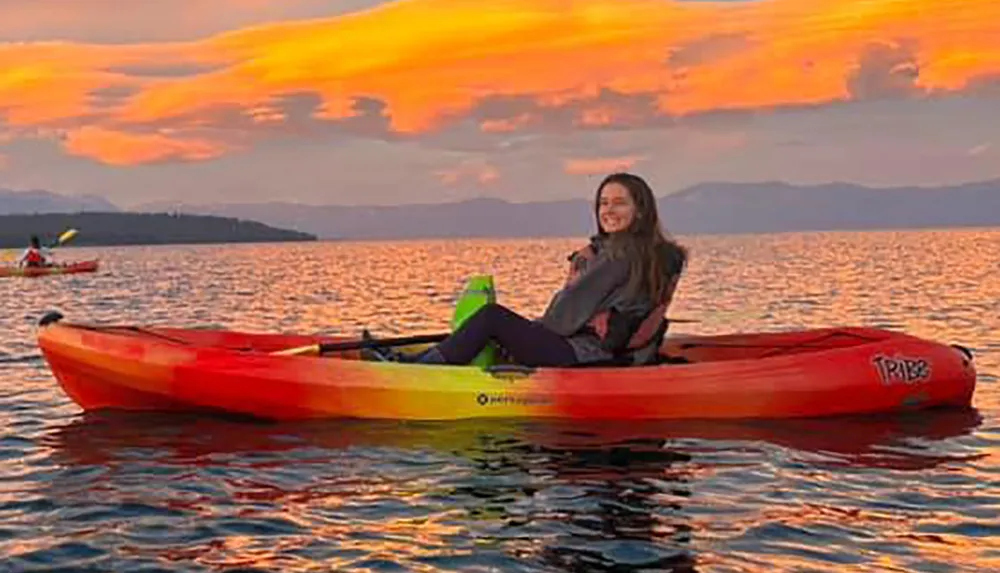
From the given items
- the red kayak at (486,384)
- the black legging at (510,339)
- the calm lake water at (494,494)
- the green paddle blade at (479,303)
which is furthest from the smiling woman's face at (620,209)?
the calm lake water at (494,494)

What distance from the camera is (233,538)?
23.0 ft

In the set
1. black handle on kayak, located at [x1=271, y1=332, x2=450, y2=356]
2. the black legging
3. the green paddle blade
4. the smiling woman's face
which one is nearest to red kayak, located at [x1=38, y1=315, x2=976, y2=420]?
the black legging

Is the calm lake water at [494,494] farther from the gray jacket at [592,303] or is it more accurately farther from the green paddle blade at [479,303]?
the green paddle blade at [479,303]

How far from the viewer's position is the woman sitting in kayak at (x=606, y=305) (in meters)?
10.4

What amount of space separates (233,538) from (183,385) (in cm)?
434

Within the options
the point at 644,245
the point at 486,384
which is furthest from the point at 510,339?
the point at 644,245

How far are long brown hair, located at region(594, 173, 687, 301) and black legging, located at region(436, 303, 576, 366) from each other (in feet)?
3.28

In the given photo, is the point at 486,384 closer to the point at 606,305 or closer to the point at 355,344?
the point at 606,305

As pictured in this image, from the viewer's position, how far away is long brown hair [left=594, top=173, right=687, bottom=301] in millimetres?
10328

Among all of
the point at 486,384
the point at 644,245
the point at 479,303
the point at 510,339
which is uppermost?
the point at 644,245

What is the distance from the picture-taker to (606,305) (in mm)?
10531

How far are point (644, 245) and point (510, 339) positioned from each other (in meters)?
1.60

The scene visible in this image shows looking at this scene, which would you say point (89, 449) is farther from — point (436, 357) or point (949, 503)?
point (949, 503)

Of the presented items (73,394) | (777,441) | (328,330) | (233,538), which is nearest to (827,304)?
(328,330)
